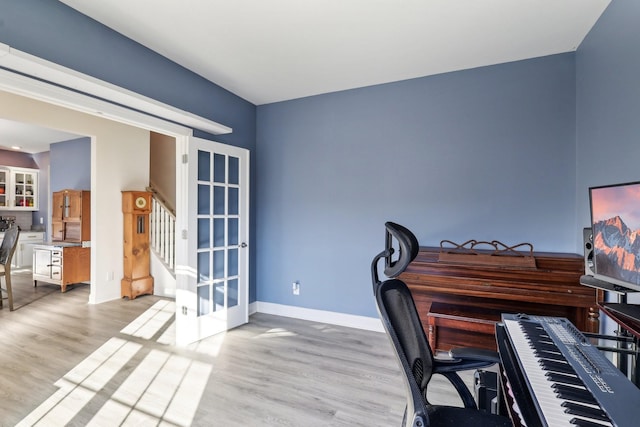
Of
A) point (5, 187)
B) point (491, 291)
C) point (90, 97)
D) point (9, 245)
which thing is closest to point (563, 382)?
point (491, 291)

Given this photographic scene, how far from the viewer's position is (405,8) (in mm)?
2076

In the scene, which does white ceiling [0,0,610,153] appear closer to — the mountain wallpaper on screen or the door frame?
the door frame

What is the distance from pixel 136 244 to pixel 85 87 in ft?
10.1

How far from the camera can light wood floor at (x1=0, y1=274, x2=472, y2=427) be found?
6.47ft

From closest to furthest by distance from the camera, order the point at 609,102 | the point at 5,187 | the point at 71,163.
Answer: the point at 609,102, the point at 71,163, the point at 5,187

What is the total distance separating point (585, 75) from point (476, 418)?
267 centimetres

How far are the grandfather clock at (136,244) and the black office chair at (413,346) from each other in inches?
175

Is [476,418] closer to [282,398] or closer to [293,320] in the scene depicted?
[282,398]

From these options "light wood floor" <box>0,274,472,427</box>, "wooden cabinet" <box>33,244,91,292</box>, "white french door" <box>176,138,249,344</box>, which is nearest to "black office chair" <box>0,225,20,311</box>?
"light wood floor" <box>0,274,472,427</box>

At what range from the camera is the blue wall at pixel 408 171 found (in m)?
2.73

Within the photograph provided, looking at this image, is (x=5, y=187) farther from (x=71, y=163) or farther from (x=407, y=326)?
(x=407, y=326)

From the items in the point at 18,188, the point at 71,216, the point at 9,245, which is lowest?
the point at 9,245

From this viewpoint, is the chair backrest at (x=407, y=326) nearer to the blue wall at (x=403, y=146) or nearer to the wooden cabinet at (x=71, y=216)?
the blue wall at (x=403, y=146)

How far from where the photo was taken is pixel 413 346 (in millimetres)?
1338
